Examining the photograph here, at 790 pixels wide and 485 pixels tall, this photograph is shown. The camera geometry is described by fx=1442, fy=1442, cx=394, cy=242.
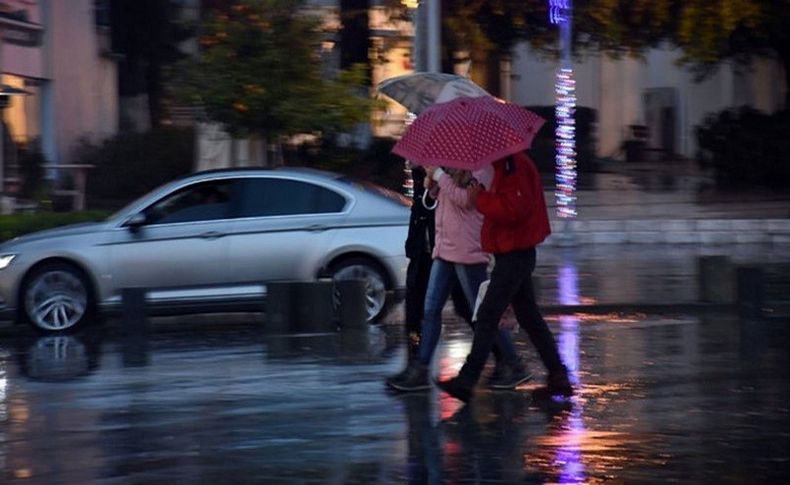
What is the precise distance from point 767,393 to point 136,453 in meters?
3.92

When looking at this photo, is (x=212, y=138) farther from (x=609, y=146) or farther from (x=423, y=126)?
(x=609, y=146)

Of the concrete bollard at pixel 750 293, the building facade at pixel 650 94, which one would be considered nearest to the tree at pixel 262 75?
the concrete bollard at pixel 750 293

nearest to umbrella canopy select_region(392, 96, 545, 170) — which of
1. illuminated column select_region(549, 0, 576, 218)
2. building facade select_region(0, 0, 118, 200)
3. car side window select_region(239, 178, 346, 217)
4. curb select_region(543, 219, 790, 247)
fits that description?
car side window select_region(239, 178, 346, 217)

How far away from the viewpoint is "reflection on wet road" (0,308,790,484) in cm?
718

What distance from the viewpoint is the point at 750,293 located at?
11516 millimetres

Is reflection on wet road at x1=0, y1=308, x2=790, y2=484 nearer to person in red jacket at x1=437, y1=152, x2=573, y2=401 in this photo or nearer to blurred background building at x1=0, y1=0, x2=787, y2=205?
person in red jacket at x1=437, y1=152, x2=573, y2=401

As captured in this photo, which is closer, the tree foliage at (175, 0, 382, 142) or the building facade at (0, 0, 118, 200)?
the tree foliage at (175, 0, 382, 142)

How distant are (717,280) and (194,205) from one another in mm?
4817

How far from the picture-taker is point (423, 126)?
28.0ft

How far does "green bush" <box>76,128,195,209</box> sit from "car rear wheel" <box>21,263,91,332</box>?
11.9 metres

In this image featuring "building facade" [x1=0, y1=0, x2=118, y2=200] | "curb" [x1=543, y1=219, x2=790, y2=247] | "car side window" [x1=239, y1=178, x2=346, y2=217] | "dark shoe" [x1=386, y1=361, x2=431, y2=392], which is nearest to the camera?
"dark shoe" [x1=386, y1=361, x2=431, y2=392]

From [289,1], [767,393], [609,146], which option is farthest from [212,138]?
[609,146]

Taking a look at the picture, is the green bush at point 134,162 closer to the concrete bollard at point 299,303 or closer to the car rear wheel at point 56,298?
the car rear wheel at point 56,298

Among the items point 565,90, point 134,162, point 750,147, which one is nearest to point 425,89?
point 565,90
